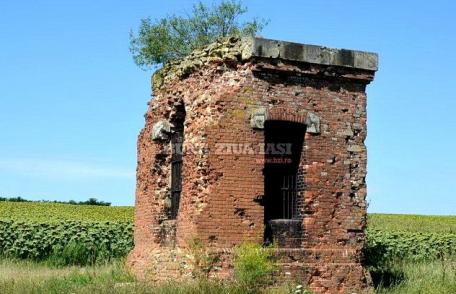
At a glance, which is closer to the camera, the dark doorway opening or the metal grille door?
the dark doorway opening

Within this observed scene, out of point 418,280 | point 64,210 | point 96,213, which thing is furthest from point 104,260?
point 64,210

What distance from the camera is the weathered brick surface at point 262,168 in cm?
1229

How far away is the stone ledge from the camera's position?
12.5 m

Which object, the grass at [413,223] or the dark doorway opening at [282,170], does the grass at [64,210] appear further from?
the dark doorway opening at [282,170]

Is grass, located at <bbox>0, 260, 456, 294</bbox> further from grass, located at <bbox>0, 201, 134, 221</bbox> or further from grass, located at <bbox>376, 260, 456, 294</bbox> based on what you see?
grass, located at <bbox>0, 201, 134, 221</bbox>

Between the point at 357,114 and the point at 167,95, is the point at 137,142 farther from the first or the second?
the point at 357,114

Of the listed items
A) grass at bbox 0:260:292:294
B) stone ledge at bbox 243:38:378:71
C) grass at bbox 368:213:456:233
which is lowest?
grass at bbox 0:260:292:294

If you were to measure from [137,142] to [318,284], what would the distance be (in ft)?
18.4

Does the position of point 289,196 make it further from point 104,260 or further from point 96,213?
point 96,213

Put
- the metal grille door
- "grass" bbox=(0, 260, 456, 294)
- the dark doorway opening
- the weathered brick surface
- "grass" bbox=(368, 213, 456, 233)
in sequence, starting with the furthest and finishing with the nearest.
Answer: "grass" bbox=(368, 213, 456, 233) → the metal grille door → the dark doorway opening → the weathered brick surface → "grass" bbox=(0, 260, 456, 294)

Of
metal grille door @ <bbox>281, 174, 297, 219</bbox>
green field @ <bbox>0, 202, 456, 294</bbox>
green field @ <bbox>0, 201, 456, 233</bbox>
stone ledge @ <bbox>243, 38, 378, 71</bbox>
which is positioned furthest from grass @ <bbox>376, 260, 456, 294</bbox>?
green field @ <bbox>0, 201, 456, 233</bbox>

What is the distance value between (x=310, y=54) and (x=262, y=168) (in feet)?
7.93

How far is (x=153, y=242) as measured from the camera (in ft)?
47.0

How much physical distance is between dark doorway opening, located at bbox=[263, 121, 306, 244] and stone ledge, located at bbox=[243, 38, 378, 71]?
1306 mm
